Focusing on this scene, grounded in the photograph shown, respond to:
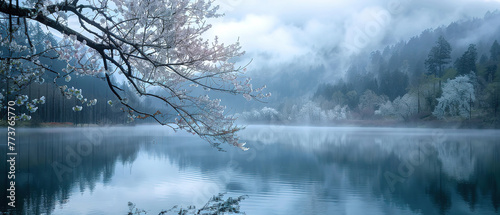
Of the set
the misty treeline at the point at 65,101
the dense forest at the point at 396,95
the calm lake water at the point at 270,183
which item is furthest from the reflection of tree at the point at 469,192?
A: the misty treeline at the point at 65,101

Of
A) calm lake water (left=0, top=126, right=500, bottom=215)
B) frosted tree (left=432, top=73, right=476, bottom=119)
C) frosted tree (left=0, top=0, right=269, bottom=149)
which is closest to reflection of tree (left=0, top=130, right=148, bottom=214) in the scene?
calm lake water (left=0, top=126, right=500, bottom=215)

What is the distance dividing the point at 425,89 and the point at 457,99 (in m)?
13.8

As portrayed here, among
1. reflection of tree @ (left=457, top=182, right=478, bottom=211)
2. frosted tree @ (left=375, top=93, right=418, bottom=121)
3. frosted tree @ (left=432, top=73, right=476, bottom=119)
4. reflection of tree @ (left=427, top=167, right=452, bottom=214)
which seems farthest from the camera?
frosted tree @ (left=375, top=93, right=418, bottom=121)

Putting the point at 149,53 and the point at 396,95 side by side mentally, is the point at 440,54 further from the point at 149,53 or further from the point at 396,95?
the point at 149,53

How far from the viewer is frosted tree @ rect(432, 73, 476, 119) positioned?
6927 cm

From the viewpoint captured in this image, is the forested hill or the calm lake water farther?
the forested hill

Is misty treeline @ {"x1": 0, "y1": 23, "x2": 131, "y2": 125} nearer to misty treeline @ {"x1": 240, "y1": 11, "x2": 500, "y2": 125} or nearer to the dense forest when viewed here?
the dense forest

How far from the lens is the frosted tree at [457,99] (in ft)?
227

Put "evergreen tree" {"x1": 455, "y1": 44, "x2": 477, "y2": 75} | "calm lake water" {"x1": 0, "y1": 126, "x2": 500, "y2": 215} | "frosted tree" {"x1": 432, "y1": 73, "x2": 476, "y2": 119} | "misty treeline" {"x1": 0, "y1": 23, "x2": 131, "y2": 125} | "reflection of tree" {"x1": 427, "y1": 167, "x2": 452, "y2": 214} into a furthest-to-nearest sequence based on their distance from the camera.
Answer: "evergreen tree" {"x1": 455, "y1": 44, "x2": 477, "y2": 75} → "frosted tree" {"x1": 432, "y1": 73, "x2": 476, "y2": 119} → "misty treeline" {"x1": 0, "y1": 23, "x2": 131, "y2": 125} → "reflection of tree" {"x1": 427, "y1": 167, "x2": 452, "y2": 214} → "calm lake water" {"x1": 0, "y1": 126, "x2": 500, "y2": 215}

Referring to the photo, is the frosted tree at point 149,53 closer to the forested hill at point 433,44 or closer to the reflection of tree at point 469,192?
the reflection of tree at point 469,192

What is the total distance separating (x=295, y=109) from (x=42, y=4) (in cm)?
12067

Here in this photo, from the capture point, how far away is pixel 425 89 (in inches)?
3268

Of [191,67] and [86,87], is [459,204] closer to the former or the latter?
[191,67]

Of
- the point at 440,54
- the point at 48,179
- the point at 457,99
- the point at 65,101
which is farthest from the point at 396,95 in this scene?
the point at 48,179
